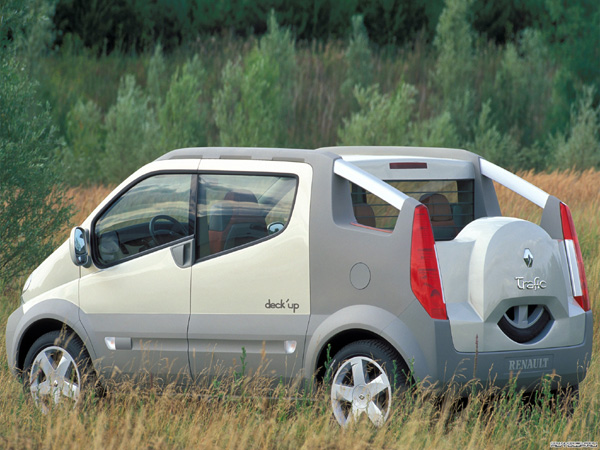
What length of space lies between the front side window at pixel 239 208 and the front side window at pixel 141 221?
22 cm

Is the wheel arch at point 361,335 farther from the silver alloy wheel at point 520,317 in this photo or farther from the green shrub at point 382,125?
the green shrub at point 382,125

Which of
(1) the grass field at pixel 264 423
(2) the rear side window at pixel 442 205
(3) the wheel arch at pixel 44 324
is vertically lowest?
(1) the grass field at pixel 264 423

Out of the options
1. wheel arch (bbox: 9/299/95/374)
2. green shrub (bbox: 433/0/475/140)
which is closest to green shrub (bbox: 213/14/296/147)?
green shrub (bbox: 433/0/475/140)

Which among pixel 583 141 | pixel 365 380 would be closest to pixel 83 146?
pixel 583 141

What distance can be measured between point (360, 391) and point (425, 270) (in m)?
0.77

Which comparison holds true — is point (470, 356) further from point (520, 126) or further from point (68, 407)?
point (520, 126)

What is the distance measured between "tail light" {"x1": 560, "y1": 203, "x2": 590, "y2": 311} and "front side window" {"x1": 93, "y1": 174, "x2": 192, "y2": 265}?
228 centimetres

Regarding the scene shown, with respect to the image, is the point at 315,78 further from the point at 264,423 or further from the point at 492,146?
the point at 264,423

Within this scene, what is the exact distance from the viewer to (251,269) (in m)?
5.68

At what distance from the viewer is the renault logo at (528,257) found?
5.45m

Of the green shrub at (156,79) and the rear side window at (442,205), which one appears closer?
the rear side window at (442,205)

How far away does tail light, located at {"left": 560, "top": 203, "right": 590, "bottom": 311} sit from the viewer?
5.78 metres

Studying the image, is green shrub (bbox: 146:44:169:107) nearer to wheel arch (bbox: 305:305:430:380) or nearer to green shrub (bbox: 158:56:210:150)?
green shrub (bbox: 158:56:210:150)

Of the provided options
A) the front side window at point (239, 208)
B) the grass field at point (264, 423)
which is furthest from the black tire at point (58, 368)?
the front side window at point (239, 208)
